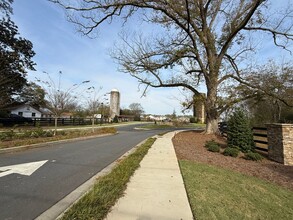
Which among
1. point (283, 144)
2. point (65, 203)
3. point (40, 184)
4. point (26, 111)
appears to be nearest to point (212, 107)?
point (283, 144)

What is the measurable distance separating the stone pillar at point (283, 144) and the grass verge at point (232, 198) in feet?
14.2

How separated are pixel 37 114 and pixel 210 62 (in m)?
61.8

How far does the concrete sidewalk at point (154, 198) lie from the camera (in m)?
3.09

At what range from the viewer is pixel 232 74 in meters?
16.8

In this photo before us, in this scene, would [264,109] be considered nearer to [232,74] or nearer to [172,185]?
[232,74]

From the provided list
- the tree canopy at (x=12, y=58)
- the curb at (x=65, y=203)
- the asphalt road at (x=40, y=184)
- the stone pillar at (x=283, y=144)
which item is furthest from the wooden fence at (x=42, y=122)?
the stone pillar at (x=283, y=144)

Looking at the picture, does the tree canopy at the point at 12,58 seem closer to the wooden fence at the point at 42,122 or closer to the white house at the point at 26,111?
the wooden fence at the point at 42,122

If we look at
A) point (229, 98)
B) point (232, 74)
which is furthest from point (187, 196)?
point (232, 74)

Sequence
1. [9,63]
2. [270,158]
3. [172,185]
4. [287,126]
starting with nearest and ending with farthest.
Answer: [172,185] < [287,126] < [270,158] < [9,63]

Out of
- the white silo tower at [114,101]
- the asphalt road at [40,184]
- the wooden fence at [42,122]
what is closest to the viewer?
the asphalt road at [40,184]

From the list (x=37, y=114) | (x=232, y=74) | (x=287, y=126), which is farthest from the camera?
(x=37, y=114)

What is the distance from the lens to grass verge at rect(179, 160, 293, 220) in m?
3.36

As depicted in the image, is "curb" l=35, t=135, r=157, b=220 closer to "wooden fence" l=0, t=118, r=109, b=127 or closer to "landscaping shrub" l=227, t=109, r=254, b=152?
"landscaping shrub" l=227, t=109, r=254, b=152

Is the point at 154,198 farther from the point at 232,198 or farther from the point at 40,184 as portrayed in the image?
the point at 40,184
